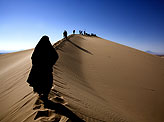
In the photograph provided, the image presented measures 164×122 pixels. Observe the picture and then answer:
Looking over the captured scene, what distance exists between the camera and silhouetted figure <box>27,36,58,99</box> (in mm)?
2320

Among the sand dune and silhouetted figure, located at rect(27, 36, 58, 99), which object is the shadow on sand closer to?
the sand dune

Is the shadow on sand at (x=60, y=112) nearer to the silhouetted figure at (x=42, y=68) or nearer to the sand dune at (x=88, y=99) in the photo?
the sand dune at (x=88, y=99)

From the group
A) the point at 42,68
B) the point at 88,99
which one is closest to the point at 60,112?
the point at 42,68

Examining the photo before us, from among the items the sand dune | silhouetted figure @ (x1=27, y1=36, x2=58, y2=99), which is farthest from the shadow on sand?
silhouetted figure @ (x1=27, y1=36, x2=58, y2=99)

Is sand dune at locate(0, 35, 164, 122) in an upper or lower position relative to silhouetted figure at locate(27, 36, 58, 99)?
lower

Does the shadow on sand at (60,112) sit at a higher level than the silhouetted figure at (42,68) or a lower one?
lower

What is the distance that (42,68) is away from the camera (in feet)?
7.84

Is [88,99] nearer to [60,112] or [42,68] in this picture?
[60,112]

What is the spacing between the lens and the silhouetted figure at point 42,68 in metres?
2.32

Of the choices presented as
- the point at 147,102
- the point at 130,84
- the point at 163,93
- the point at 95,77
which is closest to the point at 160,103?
the point at 147,102

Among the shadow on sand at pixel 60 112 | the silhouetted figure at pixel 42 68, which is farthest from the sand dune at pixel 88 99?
the silhouetted figure at pixel 42 68

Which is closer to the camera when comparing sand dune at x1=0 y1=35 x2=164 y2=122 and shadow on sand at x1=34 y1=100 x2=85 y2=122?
shadow on sand at x1=34 y1=100 x2=85 y2=122

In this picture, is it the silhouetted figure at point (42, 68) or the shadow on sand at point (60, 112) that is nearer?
the shadow on sand at point (60, 112)

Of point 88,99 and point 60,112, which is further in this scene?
point 88,99
